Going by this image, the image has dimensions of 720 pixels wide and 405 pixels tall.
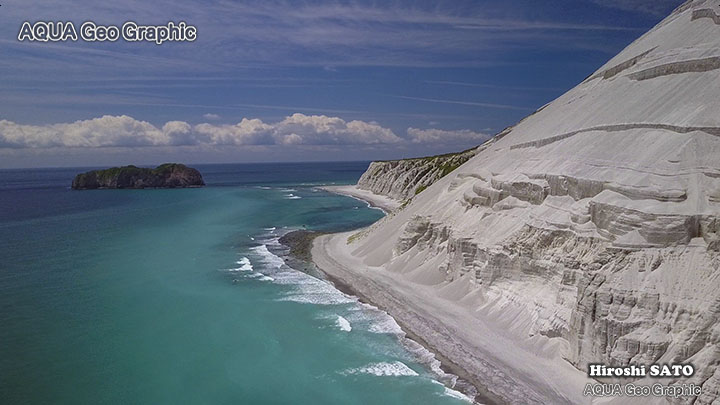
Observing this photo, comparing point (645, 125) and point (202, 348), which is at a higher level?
point (645, 125)

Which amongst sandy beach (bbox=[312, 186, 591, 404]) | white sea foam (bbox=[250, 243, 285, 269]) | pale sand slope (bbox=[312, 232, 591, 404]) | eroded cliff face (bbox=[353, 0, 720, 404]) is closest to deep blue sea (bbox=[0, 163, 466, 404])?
white sea foam (bbox=[250, 243, 285, 269])

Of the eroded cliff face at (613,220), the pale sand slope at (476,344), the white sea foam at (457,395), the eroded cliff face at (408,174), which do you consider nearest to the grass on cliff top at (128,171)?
the eroded cliff face at (408,174)

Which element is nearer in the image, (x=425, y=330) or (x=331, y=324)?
(x=425, y=330)

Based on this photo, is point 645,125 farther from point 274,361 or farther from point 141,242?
point 141,242

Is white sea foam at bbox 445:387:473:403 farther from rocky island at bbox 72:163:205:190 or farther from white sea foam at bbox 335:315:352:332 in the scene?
rocky island at bbox 72:163:205:190

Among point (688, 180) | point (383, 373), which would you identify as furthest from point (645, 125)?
point (383, 373)

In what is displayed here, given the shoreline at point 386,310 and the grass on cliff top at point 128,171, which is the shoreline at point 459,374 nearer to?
the shoreline at point 386,310

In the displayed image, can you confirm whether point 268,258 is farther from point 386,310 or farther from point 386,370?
point 386,370
